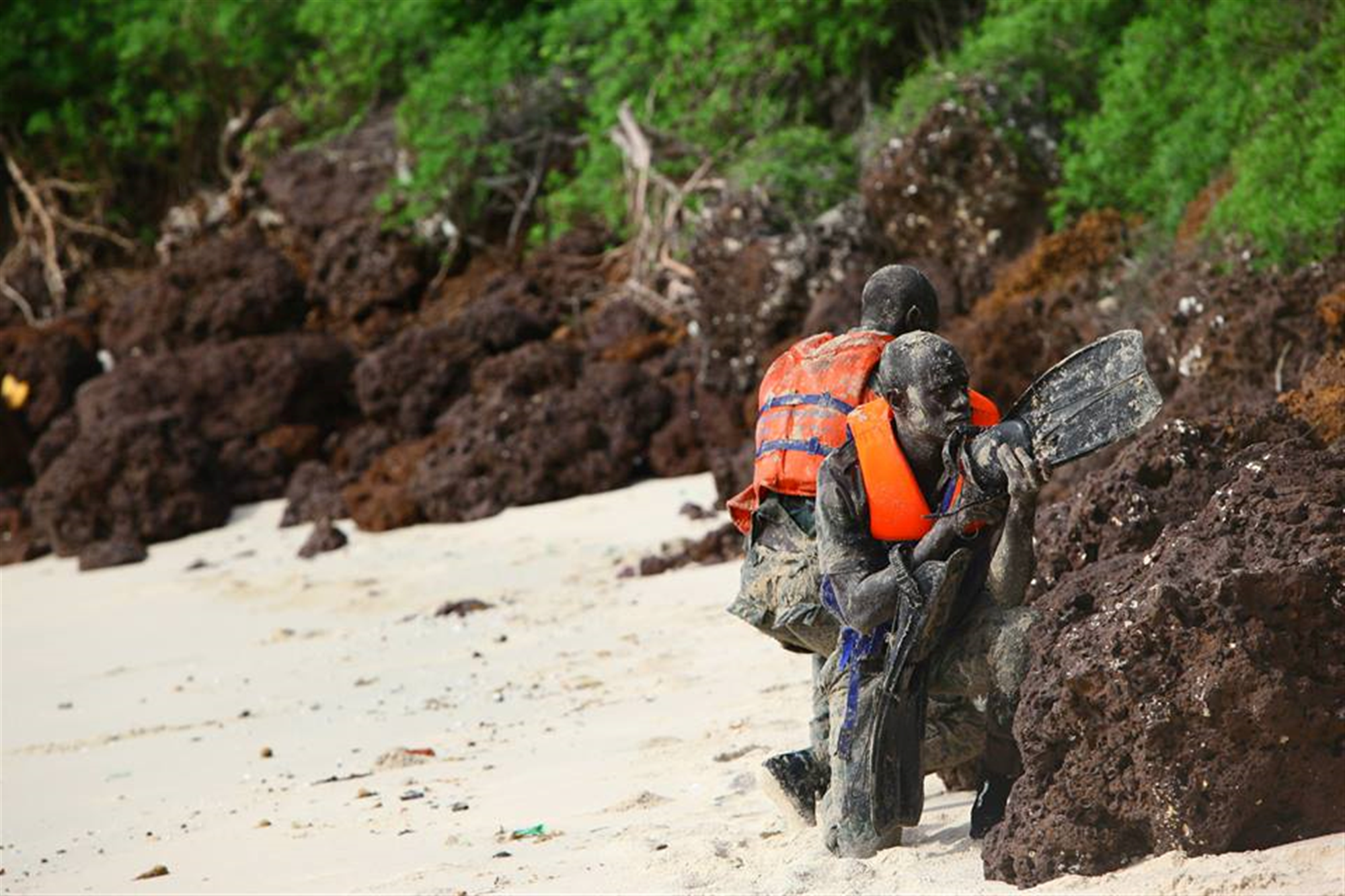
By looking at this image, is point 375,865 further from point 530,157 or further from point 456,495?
point 530,157

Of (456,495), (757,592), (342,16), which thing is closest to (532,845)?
(757,592)

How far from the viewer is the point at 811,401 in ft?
16.1

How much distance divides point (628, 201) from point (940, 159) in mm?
3488

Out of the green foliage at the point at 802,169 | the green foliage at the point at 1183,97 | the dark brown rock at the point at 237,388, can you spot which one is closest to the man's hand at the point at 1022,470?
the green foliage at the point at 1183,97

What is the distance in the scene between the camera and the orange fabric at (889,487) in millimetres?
4434

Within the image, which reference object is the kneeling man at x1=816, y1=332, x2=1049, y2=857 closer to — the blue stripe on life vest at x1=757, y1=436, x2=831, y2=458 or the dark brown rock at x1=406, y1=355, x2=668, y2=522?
the blue stripe on life vest at x1=757, y1=436, x2=831, y2=458

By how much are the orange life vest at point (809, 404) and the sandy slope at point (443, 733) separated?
926 mm

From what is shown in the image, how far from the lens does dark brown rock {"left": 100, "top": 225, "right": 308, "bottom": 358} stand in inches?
609

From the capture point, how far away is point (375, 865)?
5.19 m

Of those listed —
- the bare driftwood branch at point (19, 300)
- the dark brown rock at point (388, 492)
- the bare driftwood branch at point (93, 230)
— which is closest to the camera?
the dark brown rock at point (388, 492)

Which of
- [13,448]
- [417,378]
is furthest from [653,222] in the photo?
[13,448]

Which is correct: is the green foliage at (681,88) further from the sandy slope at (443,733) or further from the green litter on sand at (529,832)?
the green litter on sand at (529,832)

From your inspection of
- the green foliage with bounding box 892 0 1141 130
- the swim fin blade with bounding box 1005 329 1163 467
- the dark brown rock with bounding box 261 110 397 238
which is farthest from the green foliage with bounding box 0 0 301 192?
the swim fin blade with bounding box 1005 329 1163 467

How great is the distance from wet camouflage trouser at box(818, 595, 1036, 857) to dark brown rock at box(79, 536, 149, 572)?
348 inches
